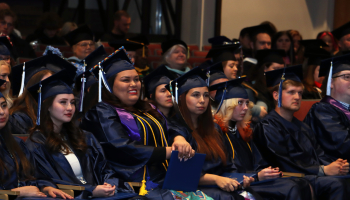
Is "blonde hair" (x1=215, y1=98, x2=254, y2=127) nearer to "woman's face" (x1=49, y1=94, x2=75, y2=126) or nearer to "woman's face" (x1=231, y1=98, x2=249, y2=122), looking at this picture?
"woman's face" (x1=231, y1=98, x2=249, y2=122)

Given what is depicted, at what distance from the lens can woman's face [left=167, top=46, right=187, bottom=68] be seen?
604cm

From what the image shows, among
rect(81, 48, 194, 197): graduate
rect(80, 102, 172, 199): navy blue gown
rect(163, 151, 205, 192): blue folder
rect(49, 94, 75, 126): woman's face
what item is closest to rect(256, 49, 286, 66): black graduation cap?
rect(81, 48, 194, 197): graduate

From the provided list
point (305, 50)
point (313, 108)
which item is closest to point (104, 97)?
point (313, 108)

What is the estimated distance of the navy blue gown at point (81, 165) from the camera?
3059 millimetres

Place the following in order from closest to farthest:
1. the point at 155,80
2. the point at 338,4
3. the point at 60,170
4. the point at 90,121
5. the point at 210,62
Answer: the point at 60,170 < the point at 90,121 < the point at 155,80 < the point at 210,62 < the point at 338,4

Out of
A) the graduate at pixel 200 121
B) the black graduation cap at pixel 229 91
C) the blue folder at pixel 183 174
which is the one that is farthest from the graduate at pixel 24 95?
the black graduation cap at pixel 229 91

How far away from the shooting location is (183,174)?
3.26m

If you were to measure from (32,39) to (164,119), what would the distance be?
444 cm

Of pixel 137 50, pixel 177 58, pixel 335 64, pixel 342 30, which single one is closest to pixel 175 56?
pixel 177 58

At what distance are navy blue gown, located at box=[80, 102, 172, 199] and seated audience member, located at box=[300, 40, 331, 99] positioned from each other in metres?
3.23

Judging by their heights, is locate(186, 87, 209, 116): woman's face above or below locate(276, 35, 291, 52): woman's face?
below

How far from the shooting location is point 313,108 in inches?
184

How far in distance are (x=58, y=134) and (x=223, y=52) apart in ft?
10.5

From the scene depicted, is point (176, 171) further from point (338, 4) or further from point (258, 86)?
point (338, 4)
